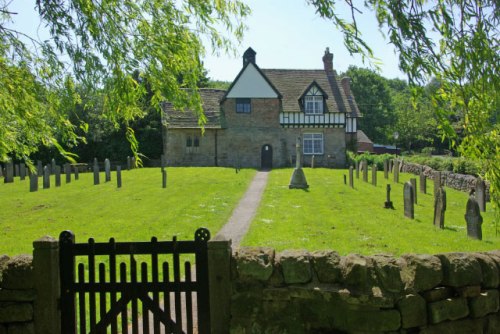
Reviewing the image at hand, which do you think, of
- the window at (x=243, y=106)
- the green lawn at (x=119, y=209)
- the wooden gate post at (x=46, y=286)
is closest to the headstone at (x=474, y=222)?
the green lawn at (x=119, y=209)

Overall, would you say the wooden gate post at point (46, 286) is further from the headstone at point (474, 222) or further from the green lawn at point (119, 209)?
the headstone at point (474, 222)

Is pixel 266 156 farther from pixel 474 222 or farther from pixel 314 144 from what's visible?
pixel 474 222

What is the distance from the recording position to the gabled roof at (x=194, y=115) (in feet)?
138

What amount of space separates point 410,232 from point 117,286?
10906mm

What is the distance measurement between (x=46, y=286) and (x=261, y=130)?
3829 centimetres

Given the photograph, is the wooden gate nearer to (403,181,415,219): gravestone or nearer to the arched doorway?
(403,181,415,219): gravestone

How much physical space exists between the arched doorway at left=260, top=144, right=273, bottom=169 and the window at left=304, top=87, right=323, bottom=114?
4.82m

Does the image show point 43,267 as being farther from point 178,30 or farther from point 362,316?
point 178,30

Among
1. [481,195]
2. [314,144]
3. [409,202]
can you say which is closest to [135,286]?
[409,202]

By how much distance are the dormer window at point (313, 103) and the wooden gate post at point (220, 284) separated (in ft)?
127

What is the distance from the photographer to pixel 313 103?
43219mm

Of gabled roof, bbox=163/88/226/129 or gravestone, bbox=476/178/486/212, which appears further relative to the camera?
gabled roof, bbox=163/88/226/129

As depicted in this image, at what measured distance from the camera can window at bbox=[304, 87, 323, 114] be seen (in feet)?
141

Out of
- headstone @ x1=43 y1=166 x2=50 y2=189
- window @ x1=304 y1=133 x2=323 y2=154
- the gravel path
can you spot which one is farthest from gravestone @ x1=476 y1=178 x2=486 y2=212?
window @ x1=304 y1=133 x2=323 y2=154
